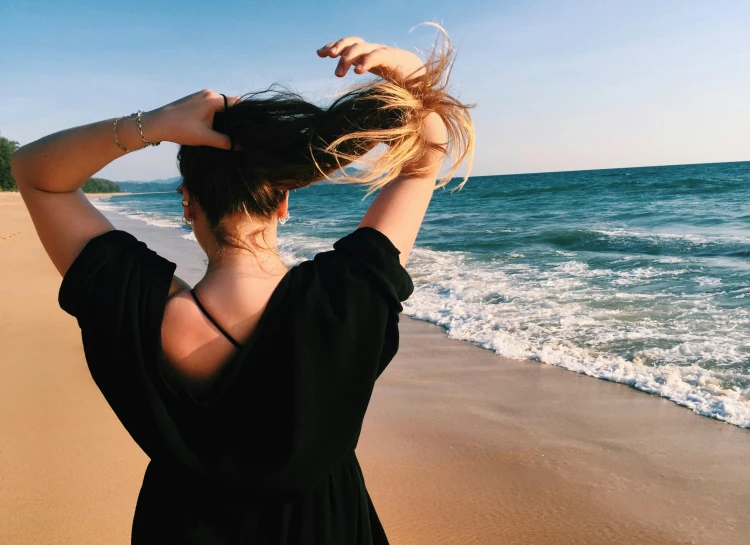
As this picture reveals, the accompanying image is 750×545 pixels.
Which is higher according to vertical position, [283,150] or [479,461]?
[283,150]

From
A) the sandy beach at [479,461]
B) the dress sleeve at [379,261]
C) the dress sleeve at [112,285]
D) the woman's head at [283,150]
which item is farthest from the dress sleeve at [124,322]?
the sandy beach at [479,461]

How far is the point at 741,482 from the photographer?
360 centimetres

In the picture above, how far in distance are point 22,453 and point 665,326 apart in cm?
625

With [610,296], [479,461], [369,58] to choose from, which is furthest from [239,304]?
[610,296]

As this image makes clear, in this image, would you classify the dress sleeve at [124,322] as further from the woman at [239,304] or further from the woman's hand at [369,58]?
the woman's hand at [369,58]

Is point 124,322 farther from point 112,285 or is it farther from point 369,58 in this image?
point 369,58

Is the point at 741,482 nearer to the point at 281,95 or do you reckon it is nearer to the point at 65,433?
the point at 281,95

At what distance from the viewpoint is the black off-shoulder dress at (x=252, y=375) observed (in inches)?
45.3

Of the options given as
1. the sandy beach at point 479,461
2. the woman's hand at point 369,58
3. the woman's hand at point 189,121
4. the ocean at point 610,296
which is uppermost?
the ocean at point 610,296

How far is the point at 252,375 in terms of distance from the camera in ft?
3.90

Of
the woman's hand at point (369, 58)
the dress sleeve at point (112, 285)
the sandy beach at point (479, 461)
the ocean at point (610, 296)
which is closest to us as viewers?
the dress sleeve at point (112, 285)

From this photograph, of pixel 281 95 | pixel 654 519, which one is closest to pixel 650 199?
pixel 654 519

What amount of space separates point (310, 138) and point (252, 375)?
1.61ft

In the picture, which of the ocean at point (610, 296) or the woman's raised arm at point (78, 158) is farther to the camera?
the ocean at point (610, 296)
